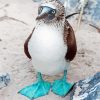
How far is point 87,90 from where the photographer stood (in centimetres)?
293

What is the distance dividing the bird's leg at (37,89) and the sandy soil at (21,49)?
0.15 ft

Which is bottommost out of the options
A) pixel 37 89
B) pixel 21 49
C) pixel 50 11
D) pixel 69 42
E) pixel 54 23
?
pixel 37 89

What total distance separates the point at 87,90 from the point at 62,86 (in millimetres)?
421

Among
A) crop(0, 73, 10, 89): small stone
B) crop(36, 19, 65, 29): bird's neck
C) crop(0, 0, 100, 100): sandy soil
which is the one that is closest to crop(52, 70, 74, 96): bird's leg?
crop(0, 0, 100, 100): sandy soil

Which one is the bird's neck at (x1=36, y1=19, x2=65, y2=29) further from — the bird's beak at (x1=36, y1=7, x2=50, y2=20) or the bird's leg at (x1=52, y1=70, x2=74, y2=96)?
the bird's leg at (x1=52, y1=70, x2=74, y2=96)

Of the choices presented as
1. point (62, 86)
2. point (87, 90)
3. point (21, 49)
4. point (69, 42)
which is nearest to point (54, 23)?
point (69, 42)

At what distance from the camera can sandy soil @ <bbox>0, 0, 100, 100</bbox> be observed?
11.2 feet

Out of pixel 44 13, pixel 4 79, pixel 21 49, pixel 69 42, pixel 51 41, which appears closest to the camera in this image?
pixel 44 13

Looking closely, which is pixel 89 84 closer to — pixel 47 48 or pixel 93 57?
pixel 47 48

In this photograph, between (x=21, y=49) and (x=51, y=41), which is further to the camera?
(x=21, y=49)

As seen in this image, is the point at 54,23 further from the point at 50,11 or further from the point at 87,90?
the point at 87,90

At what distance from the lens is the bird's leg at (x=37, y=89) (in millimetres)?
3248

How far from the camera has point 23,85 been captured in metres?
3.37

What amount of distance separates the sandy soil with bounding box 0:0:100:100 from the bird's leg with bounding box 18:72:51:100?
5cm
